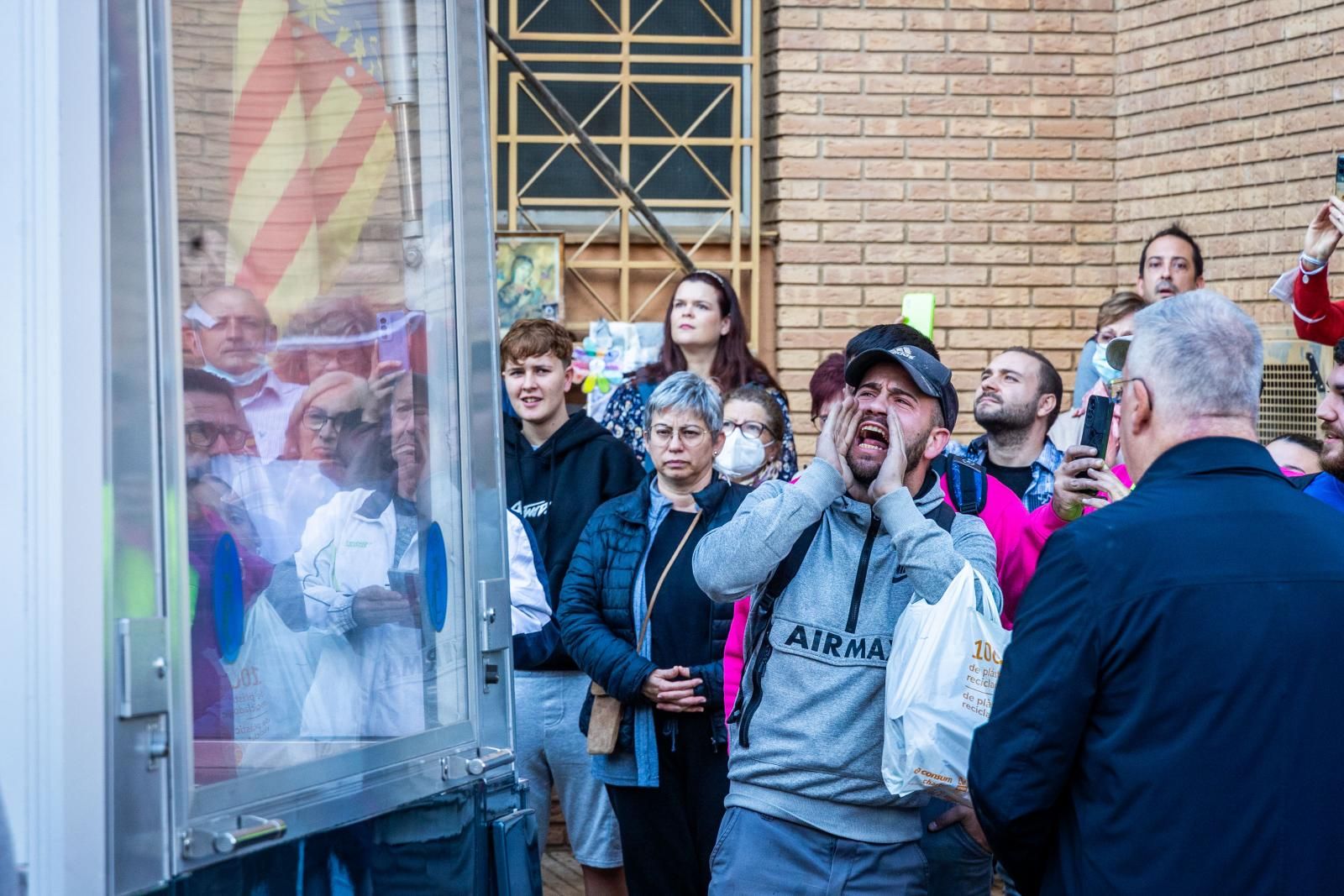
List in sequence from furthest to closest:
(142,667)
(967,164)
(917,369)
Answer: (967,164) → (917,369) → (142,667)

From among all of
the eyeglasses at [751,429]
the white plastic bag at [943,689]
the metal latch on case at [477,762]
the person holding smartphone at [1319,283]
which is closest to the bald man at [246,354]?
the metal latch on case at [477,762]

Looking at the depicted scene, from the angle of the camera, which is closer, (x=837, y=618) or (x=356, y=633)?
(x=356, y=633)

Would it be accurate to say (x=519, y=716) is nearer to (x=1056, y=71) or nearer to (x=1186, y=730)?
(x=1186, y=730)

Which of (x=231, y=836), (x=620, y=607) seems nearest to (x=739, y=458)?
(x=620, y=607)

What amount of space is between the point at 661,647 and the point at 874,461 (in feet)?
4.57

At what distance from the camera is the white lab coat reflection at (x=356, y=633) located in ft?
7.93

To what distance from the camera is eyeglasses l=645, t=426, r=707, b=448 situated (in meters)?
4.64

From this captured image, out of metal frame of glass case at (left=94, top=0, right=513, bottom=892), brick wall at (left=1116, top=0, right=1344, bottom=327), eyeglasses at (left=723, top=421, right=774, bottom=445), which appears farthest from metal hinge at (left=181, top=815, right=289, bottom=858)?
brick wall at (left=1116, top=0, right=1344, bottom=327)

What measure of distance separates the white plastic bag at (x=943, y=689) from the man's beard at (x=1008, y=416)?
2.30m

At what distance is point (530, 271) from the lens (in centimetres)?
784

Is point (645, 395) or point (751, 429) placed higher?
point (645, 395)

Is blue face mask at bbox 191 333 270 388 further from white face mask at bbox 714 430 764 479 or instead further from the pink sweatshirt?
white face mask at bbox 714 430 764 479

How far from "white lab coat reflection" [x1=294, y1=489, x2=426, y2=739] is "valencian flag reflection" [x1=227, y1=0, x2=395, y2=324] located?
0.36m

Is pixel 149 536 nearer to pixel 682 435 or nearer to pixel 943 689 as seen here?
pixel 943 689
